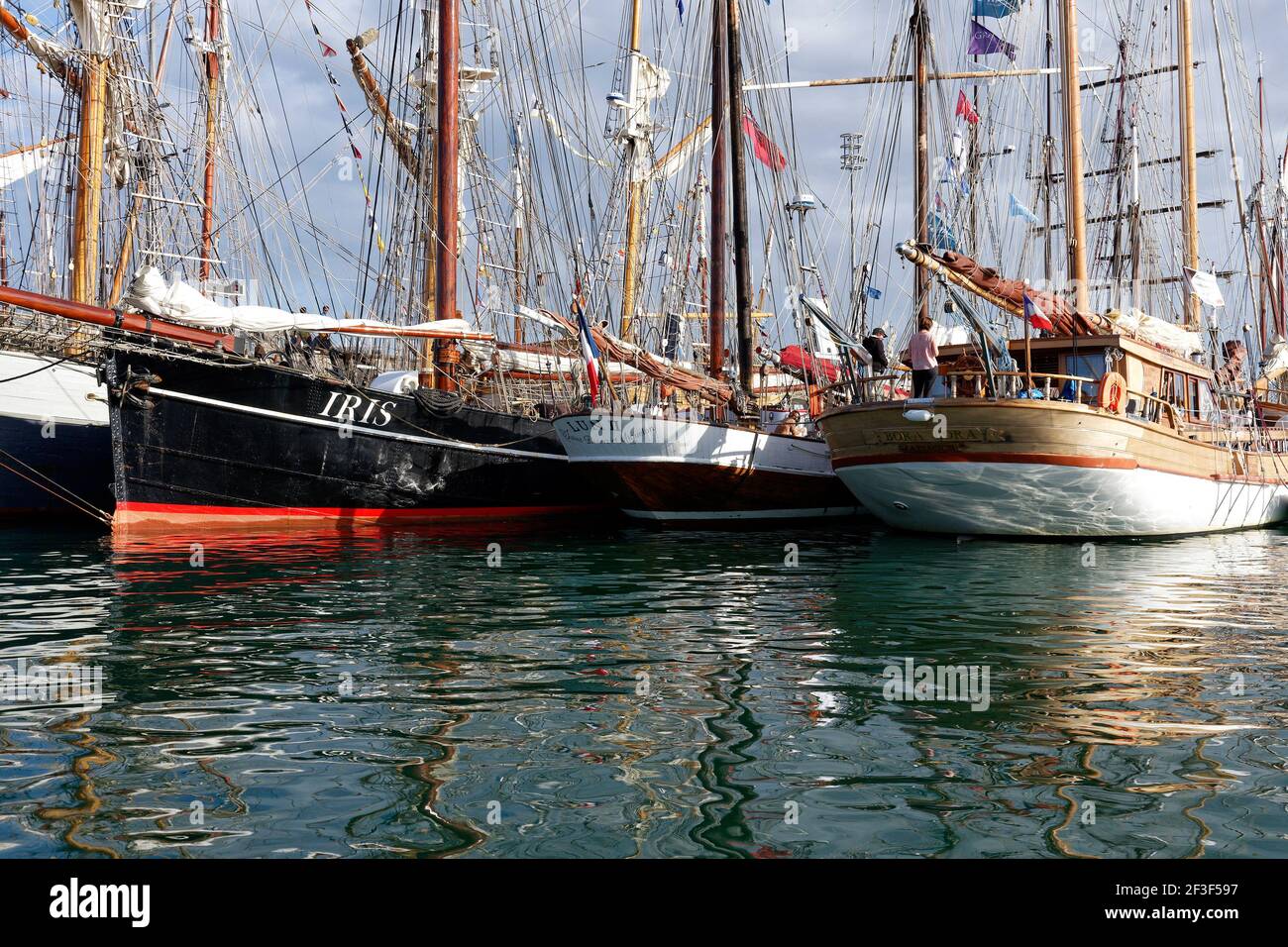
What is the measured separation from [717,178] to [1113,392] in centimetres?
1130

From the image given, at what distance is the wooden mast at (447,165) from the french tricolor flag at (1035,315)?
12.3 m

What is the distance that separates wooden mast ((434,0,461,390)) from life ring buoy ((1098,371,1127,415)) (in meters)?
13.8

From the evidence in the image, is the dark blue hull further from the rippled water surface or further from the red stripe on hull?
the rippled water surface

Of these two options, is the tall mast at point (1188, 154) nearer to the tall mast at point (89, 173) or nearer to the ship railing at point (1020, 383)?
the ship railing at point (1020, 383)

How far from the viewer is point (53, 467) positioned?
2495cm

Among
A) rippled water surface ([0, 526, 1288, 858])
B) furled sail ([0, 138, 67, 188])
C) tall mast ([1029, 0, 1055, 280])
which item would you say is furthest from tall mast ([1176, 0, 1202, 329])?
furled sail ([0, 138, 67, 188])

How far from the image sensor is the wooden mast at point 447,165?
2367 centimetres

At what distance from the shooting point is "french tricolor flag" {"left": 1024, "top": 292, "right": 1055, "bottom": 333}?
63.3 feet

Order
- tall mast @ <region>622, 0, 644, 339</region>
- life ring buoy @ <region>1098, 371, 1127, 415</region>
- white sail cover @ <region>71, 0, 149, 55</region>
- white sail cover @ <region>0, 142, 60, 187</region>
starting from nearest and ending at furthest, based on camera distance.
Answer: life ring buoy @ <region>1098, 371, 1127, 415</region>, white sail cover @ <region>71, 0, 149, 55</region>, tall mast @ <region>622, 0, 644, 339</region>, white sail cover @ <region>0, 142, 60, 187</region>

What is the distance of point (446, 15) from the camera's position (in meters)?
24.0

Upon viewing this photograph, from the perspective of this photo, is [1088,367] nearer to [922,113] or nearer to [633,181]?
[922,113]
